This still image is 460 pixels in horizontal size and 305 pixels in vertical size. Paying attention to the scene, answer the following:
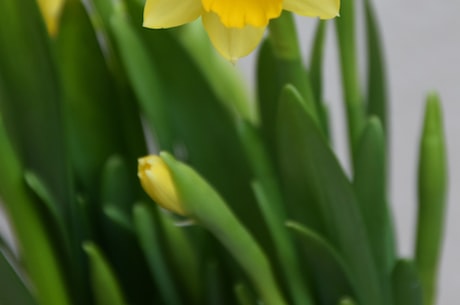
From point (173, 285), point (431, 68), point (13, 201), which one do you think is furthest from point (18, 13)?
A: point (431, 68)

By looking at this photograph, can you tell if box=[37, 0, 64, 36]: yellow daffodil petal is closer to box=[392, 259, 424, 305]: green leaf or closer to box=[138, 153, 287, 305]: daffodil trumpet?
box=[138, 153, 287, 305]: daffodil trumpet

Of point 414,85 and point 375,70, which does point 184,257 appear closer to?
point 375,70

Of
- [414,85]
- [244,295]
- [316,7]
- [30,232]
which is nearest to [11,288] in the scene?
[30,232]

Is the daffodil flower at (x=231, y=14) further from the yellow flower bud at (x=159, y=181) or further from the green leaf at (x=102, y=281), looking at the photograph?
the green leaf at (x=102, y=281)

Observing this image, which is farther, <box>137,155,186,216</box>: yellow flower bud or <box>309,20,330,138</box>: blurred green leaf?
<box>309,20,330,138</box>: blurred green leaf

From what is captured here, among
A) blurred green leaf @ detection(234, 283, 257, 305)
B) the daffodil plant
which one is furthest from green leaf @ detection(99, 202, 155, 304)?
blurred green leaf @ detection(234, 283, 257, 305)

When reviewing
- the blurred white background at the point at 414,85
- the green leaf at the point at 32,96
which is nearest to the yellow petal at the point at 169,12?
the green leaf at the point at 32,96
